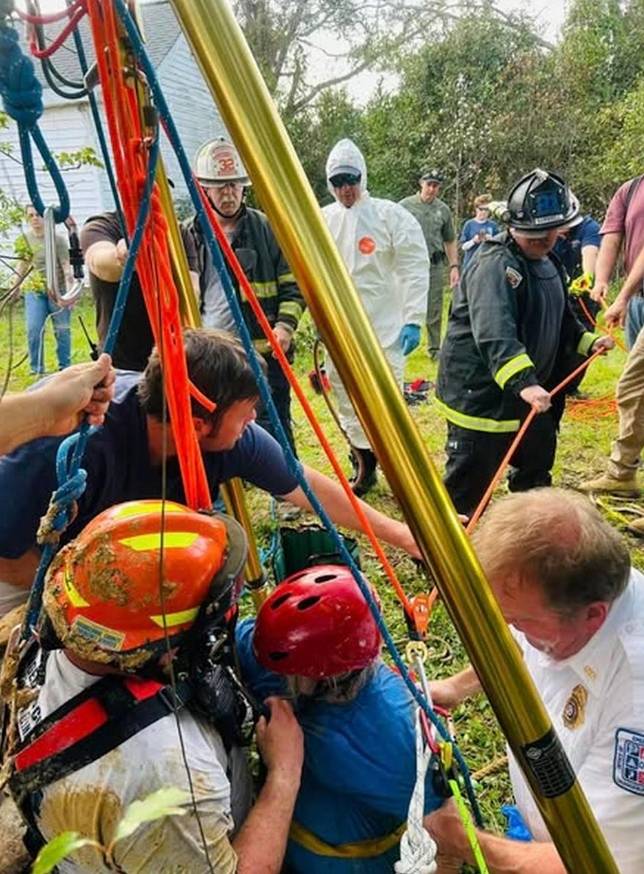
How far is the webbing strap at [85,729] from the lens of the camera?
→ 129cm

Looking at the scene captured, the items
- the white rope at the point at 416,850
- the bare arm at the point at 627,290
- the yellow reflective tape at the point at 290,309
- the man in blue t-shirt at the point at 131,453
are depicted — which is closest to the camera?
the white rope at the point at 416,850

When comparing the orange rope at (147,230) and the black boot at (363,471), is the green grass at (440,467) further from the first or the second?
the orange rope at (147,230)

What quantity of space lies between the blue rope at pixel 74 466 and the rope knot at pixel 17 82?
0.25 metres

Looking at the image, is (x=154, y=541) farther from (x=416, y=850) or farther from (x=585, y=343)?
(x=585, y=343)

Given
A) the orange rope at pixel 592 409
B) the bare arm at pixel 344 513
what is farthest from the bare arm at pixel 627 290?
the bare arm at pixel 344 513

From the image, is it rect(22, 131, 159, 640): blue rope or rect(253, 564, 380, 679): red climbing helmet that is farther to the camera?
rect(253, 564, 380, 679): red climbing helmet

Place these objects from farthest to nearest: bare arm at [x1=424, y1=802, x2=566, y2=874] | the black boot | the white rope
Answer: the black boot, bare arm at [x1=424, y1=802, x2=566, y2=874], the white rope

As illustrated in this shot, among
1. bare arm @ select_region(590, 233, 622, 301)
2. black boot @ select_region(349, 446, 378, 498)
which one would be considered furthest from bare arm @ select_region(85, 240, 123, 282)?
bare arm @ select_region(590, 233, 622, 301)

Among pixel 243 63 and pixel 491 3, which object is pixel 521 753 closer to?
pixel 243 63

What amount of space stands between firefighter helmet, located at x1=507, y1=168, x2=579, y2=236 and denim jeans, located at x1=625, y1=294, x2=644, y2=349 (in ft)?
5.96

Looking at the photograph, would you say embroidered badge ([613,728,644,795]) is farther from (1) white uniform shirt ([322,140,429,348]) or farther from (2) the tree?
(2) the tree

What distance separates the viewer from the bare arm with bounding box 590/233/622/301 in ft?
16.1

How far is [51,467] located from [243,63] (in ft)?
5.46

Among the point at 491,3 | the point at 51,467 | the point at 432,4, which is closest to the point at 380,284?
the point at 51,467
